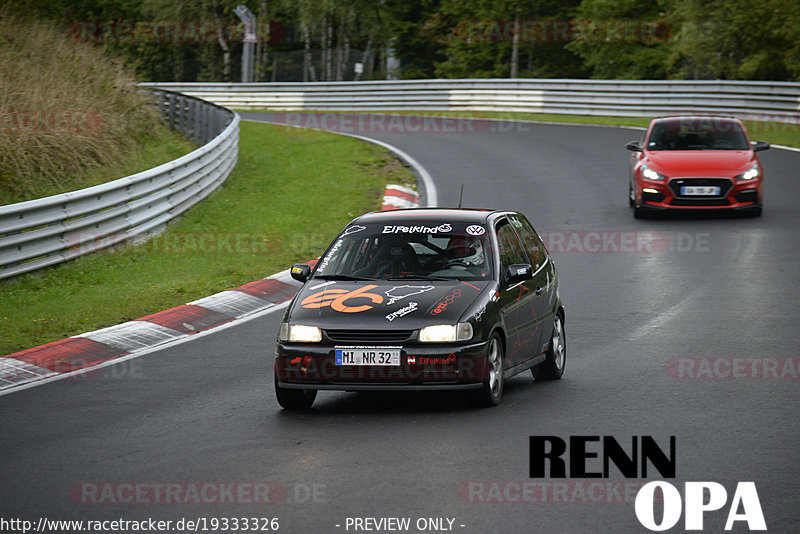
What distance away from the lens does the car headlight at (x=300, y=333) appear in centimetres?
869

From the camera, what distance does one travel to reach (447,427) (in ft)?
27.2

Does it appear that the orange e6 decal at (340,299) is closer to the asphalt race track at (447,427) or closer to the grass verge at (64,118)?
the asphalt race track at (447,427)

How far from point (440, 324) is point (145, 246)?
9.68 metres

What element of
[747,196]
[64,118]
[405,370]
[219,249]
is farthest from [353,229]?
[64,118]

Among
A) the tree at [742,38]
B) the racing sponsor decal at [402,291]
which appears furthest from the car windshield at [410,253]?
the tree at [742,38]

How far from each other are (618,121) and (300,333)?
29.4 m

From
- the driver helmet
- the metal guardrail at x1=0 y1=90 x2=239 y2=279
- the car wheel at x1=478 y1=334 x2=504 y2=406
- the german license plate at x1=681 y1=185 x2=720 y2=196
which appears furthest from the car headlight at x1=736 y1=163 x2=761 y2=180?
the car wheel at x1=478 y1=334 x2=504 y2=406

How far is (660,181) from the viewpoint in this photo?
783 inches

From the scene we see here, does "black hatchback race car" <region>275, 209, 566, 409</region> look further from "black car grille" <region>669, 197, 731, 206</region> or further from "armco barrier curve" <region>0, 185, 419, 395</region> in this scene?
"black car grille" <region>669, 197, 731, 206</region>

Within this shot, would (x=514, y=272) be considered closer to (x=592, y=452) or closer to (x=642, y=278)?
(x=592, y=452)

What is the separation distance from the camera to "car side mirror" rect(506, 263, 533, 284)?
9445 mm

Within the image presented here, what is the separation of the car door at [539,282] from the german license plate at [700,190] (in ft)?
31.2

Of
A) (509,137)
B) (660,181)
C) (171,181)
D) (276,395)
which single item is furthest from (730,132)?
(276,395)

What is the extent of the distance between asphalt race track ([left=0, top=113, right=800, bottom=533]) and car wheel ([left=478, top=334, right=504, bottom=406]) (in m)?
0.09
